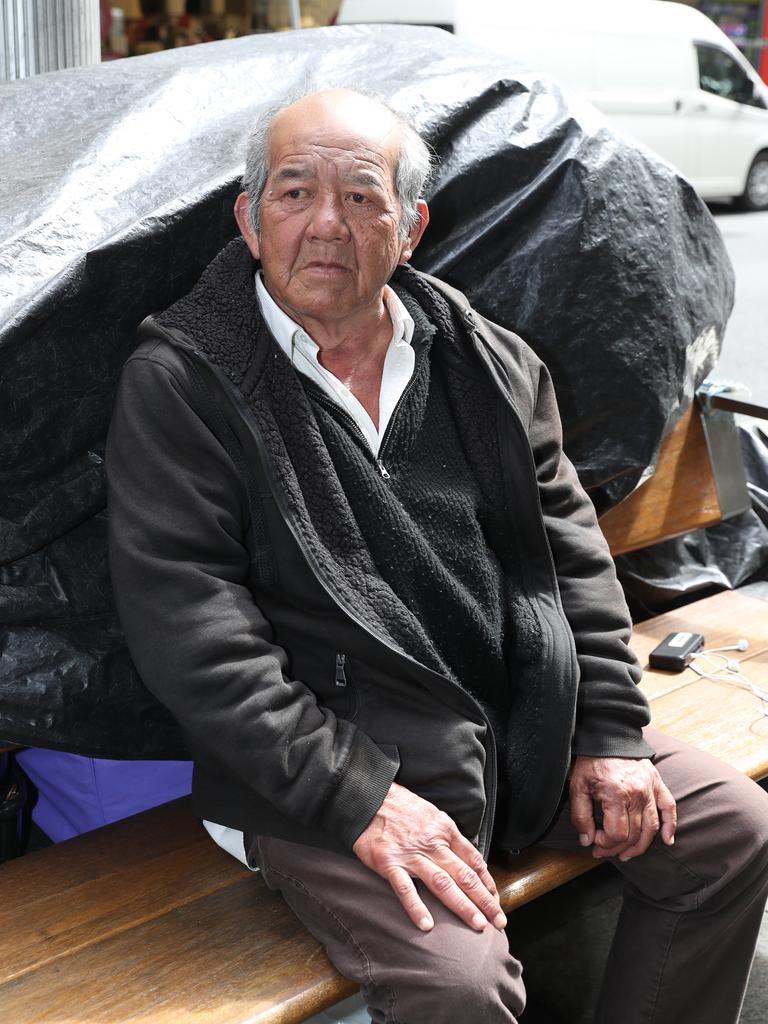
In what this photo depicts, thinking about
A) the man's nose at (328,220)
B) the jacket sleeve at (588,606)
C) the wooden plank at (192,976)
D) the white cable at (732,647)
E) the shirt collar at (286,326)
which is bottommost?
the white cable at (732,647)

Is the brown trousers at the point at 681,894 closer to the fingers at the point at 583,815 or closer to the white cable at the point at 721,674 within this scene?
the fingers at the point at 583,815

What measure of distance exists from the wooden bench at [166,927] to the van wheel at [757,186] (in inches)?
500

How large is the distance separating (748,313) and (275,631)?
7249 millimetres

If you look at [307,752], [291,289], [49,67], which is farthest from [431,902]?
[49,67]

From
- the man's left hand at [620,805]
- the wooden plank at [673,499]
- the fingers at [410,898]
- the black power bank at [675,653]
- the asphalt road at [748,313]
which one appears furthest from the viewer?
the asphalt road at [748,313]

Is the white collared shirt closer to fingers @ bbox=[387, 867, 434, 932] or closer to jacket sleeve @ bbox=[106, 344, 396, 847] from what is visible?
jacket sleeve @ bbox=[106, 344, 396, 847]

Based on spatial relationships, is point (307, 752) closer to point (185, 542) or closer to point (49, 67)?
point (185, 542)

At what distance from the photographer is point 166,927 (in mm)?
2039

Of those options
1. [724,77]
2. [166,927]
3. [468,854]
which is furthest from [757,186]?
[166,927]

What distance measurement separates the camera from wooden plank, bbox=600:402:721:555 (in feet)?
10.8

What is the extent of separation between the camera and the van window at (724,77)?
13500mm

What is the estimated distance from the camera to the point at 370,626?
1967 mm

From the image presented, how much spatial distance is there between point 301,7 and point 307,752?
44.9 ft

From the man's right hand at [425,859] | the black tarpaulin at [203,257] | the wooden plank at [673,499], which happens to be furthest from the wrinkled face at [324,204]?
the wooden plank at [673,499]
